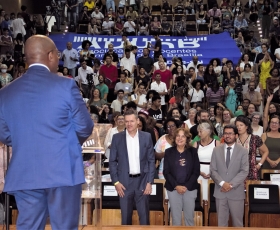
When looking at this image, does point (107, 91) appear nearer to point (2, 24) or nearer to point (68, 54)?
point (68, 54)

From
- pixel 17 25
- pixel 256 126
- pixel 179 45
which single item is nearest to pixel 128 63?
pixel 179 45

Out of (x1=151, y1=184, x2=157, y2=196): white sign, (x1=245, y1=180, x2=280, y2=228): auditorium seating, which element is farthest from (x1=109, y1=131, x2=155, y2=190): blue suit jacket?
(x1=245, y1=180, x2=280, y2=228): auditorium seating

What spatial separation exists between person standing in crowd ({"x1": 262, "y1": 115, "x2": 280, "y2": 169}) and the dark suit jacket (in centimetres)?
159

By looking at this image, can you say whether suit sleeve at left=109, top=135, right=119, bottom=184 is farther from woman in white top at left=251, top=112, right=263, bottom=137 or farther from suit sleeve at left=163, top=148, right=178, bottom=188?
woman in white top at left=251, top=112, right=263, bottom=137

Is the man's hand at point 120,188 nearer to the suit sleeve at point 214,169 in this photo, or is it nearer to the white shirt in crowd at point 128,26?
the suit sleeve at point 214,169

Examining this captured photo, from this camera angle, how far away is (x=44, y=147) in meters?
3.04

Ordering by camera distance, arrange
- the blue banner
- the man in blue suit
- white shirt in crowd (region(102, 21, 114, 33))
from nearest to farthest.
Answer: the man in blue suit < the blue banner < white shirt in crowd (region(102, 21, 114, 33))

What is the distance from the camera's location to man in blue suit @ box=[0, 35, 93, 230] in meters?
3.03

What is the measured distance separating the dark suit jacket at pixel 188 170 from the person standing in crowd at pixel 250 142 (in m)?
0.93

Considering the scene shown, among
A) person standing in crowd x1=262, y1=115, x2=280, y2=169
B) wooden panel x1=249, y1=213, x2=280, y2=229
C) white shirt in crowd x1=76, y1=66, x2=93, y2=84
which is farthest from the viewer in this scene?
white shirt in crowd x1=76, y1=66, x2=93, y2=84

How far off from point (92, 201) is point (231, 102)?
787cm

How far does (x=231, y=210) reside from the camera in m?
6.34

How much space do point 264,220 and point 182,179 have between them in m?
1.11

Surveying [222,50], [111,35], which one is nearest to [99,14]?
[111,35]
